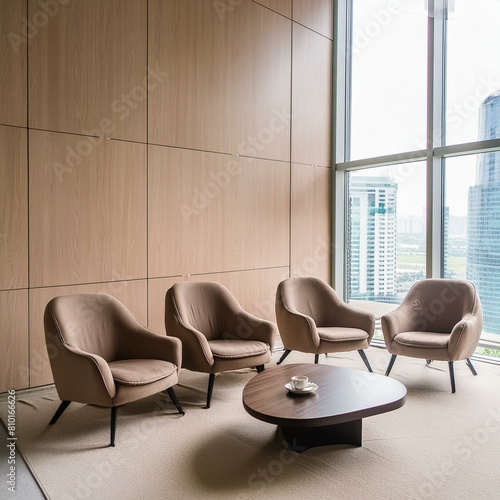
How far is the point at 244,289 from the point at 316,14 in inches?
146

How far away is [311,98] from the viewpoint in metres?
6.21

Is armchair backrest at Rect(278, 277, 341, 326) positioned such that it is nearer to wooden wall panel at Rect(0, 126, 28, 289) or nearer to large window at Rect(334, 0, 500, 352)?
large window at Rect(334, 0, 500, 352)

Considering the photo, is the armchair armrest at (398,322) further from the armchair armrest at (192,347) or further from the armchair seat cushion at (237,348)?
the armchair armrest at (192,347)

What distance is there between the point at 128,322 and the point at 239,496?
5.85 ft

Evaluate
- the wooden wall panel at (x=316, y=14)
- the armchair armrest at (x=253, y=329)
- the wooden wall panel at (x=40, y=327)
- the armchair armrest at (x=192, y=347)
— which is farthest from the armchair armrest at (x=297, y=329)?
the wooden wall panel at (x=316, y=14)

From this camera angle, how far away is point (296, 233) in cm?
608

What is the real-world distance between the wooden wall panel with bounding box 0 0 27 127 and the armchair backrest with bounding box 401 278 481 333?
3956mm

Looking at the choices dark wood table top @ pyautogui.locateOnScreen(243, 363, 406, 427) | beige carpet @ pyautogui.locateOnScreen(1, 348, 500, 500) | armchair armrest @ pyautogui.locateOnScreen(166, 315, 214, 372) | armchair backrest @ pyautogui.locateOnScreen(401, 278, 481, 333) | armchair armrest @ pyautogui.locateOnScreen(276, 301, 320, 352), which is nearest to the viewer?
beige carpet @ pyautogui.locateOnScreen(1, 348, 500, 500)

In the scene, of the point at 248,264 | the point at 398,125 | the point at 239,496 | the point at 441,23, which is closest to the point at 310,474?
the point at 239,496

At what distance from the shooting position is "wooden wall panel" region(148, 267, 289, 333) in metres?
4.74

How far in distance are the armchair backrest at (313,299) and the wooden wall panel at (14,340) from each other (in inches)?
95.4

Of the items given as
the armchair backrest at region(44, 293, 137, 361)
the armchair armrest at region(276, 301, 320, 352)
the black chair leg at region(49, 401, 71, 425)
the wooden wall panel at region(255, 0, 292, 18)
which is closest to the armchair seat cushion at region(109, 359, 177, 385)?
the armchair backrest at region(44, 293, 137, 361)

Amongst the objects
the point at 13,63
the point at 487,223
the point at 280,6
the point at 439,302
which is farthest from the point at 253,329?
the point at 280,6

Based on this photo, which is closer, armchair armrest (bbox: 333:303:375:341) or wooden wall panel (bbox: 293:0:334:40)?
armchair armrest (bbox: 333:303:375:341)
